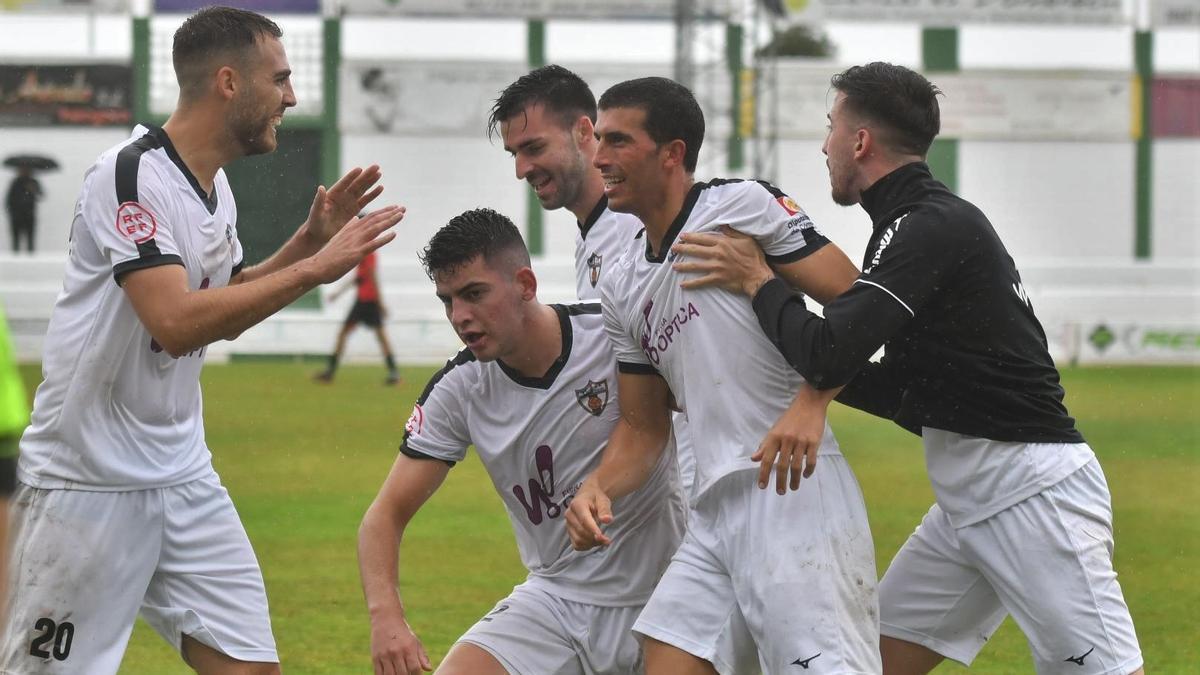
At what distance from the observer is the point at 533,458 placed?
4.68 meters

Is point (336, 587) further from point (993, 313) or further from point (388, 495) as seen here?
point (993, 313)

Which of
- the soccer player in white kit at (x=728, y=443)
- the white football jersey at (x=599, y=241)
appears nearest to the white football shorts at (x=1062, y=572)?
the soccer player in white kit at (x=728, y=443)

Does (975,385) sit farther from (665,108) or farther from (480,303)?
(480,303)

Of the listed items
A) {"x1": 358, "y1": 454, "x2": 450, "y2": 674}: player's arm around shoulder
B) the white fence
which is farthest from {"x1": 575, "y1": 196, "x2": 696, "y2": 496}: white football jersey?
the white fence

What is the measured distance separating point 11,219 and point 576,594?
28.2 meters

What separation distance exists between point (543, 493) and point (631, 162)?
3.48 feet

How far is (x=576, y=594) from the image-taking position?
4.68m

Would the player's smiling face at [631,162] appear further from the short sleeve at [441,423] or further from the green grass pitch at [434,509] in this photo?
the green grass pitch at [434,509]

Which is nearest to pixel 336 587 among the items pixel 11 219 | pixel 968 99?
pixel 11 219

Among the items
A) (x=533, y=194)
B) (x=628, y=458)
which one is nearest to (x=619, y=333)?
(x=628, y=458)

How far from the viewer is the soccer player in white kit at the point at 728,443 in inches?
158

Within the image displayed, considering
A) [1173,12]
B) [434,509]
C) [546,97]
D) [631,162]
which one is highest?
[1173,12]

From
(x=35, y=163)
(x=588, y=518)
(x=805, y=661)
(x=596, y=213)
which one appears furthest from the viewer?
(x=35, y=163)

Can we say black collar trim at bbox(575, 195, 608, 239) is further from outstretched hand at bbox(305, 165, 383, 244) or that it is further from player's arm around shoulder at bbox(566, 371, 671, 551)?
player's arm around shoulder at bbox(566, 371, 671, 551)
